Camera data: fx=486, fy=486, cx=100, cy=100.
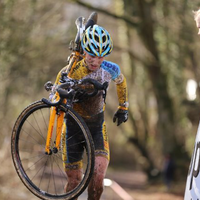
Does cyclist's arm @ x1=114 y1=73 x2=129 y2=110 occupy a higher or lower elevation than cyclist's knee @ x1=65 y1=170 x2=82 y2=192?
higher

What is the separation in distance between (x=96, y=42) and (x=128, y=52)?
519 inches

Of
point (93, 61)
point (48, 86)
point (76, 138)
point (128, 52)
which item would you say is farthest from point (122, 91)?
point (128, 52)

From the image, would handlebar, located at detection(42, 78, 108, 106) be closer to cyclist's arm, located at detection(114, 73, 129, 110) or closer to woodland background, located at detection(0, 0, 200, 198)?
cyclist's arm, located at detection(114, 73, 129, 110)

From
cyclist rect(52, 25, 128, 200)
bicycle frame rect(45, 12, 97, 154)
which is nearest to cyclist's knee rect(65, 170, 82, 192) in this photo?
cyclist rect(52, 25, 128, 200)

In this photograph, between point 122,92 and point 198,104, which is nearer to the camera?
point 122,92

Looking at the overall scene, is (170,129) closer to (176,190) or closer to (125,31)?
(176,190)

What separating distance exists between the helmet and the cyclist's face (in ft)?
0.25

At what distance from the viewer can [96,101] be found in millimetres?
5387

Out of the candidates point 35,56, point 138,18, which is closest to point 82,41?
point 35,56

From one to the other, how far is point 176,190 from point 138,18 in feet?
23.0

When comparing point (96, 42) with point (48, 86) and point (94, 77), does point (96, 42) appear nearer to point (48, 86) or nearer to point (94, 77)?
point (94, 77)

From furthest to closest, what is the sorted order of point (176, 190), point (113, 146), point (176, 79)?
point (113, 146) < point (176, 79) < point (176, 190)

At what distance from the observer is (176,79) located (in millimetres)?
22359

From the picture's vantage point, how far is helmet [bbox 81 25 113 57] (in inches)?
198
